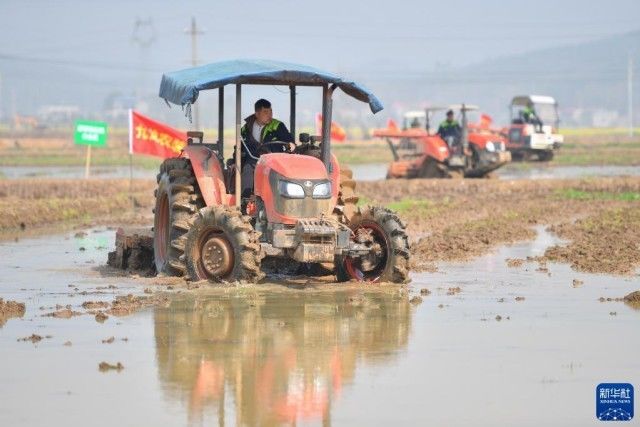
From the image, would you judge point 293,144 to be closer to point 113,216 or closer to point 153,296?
point 153,296

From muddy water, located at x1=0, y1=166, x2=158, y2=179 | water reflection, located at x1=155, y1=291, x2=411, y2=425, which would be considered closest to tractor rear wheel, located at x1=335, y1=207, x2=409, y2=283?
water reflection, located at x1=155, y1=291, x2=411, y2=425

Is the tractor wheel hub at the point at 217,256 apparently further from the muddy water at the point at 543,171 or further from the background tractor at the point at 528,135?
the background tractor at the point at 528,135

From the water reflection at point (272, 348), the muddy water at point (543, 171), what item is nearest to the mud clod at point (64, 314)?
the water reflection at point (272, 348)

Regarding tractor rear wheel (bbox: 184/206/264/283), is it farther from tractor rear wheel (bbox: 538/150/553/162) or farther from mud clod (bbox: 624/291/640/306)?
tractor rear wheel (bbox: 538/150/553/162)

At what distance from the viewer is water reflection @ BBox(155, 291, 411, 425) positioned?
9.30 meters

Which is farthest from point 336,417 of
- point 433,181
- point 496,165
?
point 496,165

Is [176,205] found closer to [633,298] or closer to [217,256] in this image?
[217,256]

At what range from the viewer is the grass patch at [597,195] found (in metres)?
29.3

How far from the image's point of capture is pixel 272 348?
1134 cm

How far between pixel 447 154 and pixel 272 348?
26040mm

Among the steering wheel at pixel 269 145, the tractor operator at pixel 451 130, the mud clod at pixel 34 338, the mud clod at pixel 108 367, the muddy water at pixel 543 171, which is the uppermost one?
the tractor operator at pixel 451 130

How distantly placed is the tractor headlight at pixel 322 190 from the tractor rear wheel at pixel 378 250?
63cm

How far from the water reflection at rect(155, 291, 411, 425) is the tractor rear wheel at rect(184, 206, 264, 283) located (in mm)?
467

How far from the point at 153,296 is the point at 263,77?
2572 millimetres
